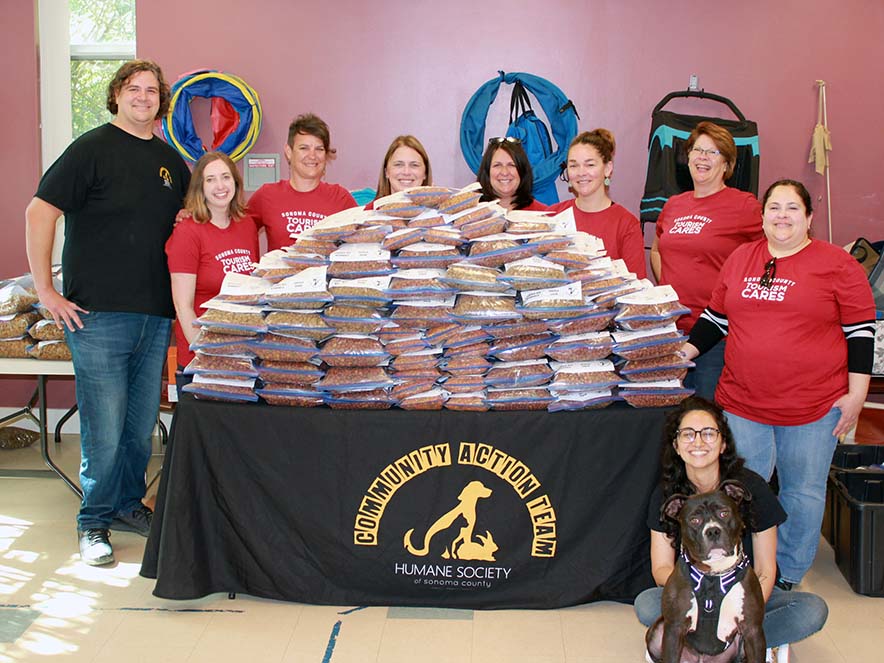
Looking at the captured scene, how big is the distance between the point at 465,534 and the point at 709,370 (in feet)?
3.75

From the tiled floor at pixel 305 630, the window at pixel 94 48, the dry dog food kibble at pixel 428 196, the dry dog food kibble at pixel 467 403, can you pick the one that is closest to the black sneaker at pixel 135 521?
the tiled floor at pixel 305 630

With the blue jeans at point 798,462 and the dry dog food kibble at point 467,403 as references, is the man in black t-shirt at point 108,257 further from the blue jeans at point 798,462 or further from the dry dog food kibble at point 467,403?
the blue jeans at point 798,462

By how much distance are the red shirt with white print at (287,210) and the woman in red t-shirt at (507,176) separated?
63 cm

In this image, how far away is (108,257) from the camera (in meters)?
3.34

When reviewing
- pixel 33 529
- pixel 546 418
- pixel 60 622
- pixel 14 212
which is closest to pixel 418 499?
pixel 546 418

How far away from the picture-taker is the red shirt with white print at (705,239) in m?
3.32

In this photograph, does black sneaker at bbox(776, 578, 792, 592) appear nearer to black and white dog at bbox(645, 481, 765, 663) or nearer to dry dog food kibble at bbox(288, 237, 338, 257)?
black and white dog at bbox(645, 481, 765, 663)

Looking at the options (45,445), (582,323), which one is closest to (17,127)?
(45,445)

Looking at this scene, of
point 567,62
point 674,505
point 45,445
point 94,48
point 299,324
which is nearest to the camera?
point 674,505

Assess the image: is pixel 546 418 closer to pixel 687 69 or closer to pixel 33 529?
pixel 33 529

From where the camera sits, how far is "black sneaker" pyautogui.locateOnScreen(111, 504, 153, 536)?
143 inches

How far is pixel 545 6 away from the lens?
5.02 m

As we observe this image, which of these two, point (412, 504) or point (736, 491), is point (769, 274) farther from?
point (412, 504)

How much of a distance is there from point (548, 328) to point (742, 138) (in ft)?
7.85
